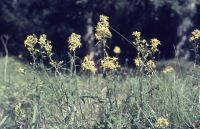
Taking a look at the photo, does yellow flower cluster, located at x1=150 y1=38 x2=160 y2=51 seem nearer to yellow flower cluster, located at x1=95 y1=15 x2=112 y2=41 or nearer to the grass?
the grass

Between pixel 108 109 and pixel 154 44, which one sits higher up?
pixel 154 44

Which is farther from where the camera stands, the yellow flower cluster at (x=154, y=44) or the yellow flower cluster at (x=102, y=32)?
the yellow flower cluster at (x=154, y=44)

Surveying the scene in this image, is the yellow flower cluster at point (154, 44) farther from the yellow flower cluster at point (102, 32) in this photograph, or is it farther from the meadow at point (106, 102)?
the yellow flower cluster at point (102, 32)

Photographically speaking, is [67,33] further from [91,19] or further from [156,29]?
[156,29]

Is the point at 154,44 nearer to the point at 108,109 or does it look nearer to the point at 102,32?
the point at 102,32

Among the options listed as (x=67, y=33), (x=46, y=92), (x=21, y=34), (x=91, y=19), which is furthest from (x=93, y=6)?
(x=46, y=92)

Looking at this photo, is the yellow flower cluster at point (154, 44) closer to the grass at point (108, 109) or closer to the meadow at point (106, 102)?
the meadow at point (106, 102)

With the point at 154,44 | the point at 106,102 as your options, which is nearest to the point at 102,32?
the point at 154,44

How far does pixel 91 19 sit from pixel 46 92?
9.65 metres

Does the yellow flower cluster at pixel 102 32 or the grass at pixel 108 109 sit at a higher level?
the yellow flower cluster at pixel 102 32

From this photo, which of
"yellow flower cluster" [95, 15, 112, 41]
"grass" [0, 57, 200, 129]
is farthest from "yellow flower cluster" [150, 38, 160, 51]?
"yellow flower cluster" [95, 15, 112, 41]

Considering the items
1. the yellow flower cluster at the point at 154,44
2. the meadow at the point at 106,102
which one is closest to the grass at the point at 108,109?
the meadow at the point at 106,102

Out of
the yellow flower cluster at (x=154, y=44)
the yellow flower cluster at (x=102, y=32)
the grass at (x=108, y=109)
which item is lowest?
the grass at (x=108, y=109)

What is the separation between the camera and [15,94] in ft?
17.0
